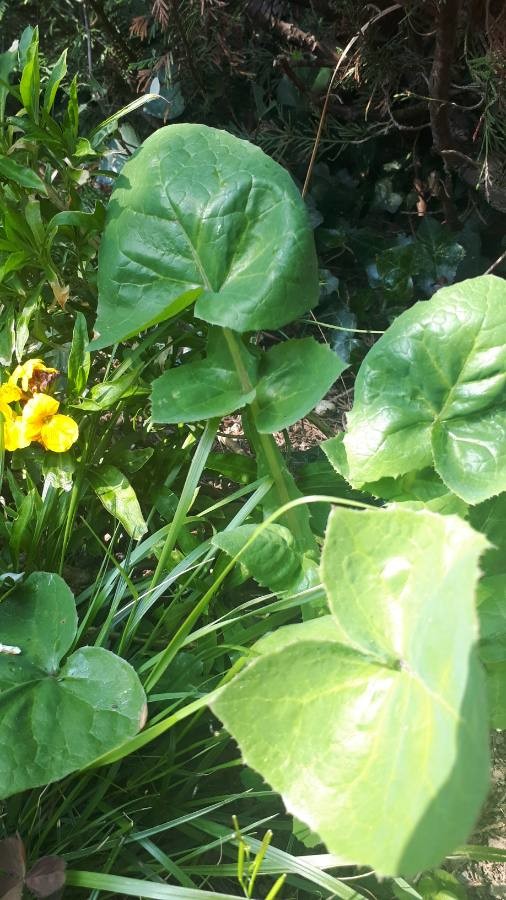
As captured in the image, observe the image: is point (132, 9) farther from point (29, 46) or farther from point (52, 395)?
point (52, 395)

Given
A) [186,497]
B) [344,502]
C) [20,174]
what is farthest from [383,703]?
[20,174]

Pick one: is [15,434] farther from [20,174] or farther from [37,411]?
[20,174]

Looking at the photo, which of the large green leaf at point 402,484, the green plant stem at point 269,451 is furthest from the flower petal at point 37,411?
the large green leaf at point 402,484

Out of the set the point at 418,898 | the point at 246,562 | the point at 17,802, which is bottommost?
the point at 418,898

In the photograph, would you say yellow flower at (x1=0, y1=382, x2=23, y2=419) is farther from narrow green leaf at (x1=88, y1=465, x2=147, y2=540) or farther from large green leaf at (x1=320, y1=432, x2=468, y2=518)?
large green leaf at (x1=320, y1=432, x2=468, y2=518)

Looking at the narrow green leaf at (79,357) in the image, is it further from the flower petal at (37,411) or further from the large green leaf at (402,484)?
the large green leaf at (402,484)

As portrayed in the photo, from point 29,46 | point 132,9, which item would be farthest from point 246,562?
point 132,9

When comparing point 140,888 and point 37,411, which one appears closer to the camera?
point 140,888
